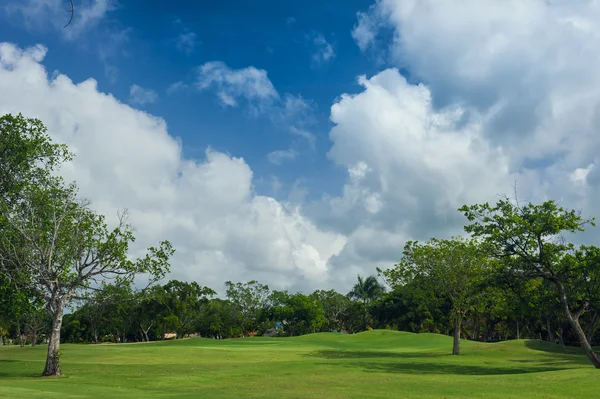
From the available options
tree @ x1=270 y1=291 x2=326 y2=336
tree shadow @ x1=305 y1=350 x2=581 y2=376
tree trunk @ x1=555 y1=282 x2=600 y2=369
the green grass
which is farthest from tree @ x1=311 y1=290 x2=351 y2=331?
tree trunk @ x1=555 y1=282 x2=600 y2=369

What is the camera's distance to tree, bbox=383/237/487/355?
2160 inches

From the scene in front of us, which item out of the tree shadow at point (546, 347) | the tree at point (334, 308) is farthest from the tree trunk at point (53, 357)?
the tree at point (334, 308)

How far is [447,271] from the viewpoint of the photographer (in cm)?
5556

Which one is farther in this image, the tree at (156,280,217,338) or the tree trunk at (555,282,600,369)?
the tree at (156,280,217,338)

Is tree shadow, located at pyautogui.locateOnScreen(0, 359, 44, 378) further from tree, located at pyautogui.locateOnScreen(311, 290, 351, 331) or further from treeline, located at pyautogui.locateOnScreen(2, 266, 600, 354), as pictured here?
tree, located at pyautogui.locateOnScreen(311, 290, 351, 331)

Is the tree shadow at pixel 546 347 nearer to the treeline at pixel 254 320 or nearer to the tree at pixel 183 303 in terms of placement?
the treeline at pixel 254 320

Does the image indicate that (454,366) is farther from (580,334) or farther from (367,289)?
(367,289)

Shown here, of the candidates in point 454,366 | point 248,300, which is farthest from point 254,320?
point 454,366

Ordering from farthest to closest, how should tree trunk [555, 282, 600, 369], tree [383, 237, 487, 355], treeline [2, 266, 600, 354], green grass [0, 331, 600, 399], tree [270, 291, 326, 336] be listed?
1. tree [270, 291, 326, 336]
2. treeline [2, 266, 600, 354]
3. tree [383, 237, 487, 355]
4. tree trunk [555, 282, 600, 369]
5. green grass [0, 331, 600, 399]

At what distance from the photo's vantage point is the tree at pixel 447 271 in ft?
→ 180

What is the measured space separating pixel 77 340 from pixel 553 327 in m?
106

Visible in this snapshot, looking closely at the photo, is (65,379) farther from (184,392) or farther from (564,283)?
(564,283)

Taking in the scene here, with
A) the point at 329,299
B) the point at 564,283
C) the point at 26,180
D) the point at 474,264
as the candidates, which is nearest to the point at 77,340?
the point at 329,299

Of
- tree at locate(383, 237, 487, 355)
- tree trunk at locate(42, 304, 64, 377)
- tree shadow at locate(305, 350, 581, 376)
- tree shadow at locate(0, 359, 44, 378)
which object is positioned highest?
tree at locate(383, 237, 487, 355)
